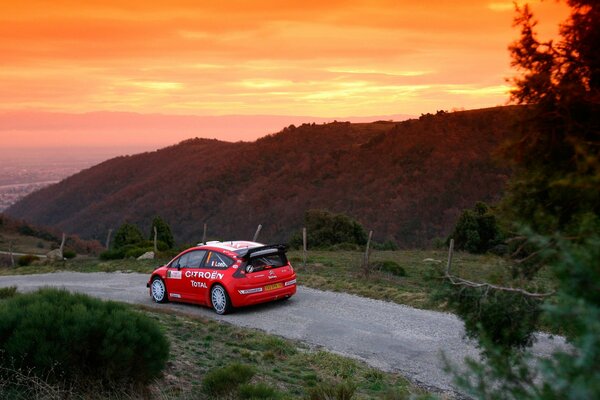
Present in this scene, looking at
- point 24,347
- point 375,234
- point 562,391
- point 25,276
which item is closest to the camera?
point 562,391

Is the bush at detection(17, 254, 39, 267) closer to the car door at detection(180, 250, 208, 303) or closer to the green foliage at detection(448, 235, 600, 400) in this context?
the car door at detection(180, 250, 208, 303)

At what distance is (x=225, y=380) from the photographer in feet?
25.9

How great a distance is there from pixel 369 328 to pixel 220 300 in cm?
353

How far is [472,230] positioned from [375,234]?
2076cm

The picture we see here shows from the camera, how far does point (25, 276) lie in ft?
77.3

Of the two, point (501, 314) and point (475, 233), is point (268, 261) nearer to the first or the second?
point (501, 314)

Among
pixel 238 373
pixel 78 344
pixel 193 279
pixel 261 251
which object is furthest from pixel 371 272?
pixel 78 344

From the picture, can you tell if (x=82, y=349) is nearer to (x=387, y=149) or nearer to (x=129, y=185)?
(x=387, y=149)

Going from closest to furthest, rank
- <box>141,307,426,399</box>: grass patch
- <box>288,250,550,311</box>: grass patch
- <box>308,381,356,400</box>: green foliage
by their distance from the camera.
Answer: <box>308,381,356,400</box>: green foliage → <box>141,307,426,399</box>: grass patch → <box>288,250,550,311</box>: grass patch

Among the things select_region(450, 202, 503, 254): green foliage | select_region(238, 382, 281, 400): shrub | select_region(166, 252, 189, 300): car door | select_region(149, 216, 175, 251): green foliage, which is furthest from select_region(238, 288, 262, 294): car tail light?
select_region(149, 216, 175, 251): green foliage

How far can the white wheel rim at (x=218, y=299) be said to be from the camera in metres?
14.4

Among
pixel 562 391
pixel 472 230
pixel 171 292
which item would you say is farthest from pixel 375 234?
pixel 562 391

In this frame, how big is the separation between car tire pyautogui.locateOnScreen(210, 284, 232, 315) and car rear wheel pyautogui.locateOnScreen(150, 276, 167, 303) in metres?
1.82

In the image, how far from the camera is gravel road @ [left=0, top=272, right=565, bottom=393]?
1055cm
